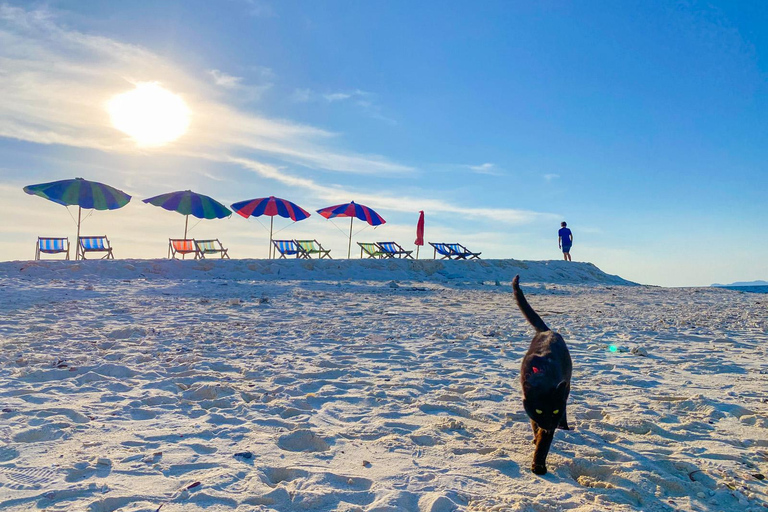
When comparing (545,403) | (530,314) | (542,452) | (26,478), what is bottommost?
(26,478)

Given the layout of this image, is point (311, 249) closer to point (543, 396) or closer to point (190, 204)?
point (190, 204)

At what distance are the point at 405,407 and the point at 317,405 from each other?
A: 67 centimetres

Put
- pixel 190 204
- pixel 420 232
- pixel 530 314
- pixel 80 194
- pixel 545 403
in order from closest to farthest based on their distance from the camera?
pixel 545 403, pixel 530 314, pixel 80 194, pixel 190 204, pixel 420 232

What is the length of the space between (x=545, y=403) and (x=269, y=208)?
1959 centimetres

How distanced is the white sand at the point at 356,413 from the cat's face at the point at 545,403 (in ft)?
1.04

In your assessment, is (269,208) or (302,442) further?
(269,208)

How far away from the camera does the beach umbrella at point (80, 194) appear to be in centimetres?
1708

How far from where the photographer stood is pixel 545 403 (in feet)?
9.31

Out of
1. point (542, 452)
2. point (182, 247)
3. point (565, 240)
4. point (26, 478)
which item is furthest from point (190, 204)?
point (542, 452)

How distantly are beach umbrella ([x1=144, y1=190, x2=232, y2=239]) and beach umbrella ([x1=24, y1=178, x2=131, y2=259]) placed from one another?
1.64 metres

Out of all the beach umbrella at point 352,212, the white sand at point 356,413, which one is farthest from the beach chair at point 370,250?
the white sand at point 356,413

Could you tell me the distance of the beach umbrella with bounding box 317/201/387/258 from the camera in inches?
889

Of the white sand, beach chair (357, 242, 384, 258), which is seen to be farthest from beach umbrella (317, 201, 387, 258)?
the white sand

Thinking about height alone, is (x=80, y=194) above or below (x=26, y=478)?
above
